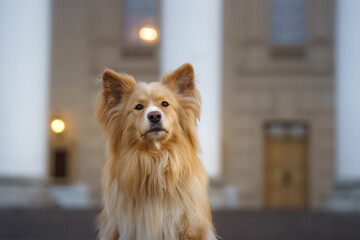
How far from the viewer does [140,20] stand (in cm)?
1861

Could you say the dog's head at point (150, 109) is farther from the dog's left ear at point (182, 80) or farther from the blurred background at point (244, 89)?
the blurred background at point (244, 89)

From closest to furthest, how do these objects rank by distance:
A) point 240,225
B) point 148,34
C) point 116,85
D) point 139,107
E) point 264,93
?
1. point 139,107
2. point 116,85
3. point 240,225
4. point 264,93
5. point 148,34

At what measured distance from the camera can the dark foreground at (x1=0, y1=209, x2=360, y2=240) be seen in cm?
941

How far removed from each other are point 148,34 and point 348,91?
7432 millimetres

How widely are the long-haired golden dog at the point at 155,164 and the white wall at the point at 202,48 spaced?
6.41 meters

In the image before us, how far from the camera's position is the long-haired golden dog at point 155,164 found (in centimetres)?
420

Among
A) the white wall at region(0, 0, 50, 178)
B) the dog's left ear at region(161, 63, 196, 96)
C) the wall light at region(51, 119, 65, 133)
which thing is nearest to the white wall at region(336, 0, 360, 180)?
the white wall at region(0, 0, 50, 178)


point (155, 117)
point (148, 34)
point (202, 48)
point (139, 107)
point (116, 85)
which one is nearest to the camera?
point (155, 117)

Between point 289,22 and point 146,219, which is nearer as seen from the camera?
point 146,219

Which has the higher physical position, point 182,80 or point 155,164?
point 182,80

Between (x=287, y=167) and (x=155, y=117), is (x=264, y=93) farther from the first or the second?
(x=155, y=117)

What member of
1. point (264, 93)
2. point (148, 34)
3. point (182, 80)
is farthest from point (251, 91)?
point (182, 80)

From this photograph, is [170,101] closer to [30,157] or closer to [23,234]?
[23,234]

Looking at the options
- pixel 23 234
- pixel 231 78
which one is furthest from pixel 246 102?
pixel 23 234
